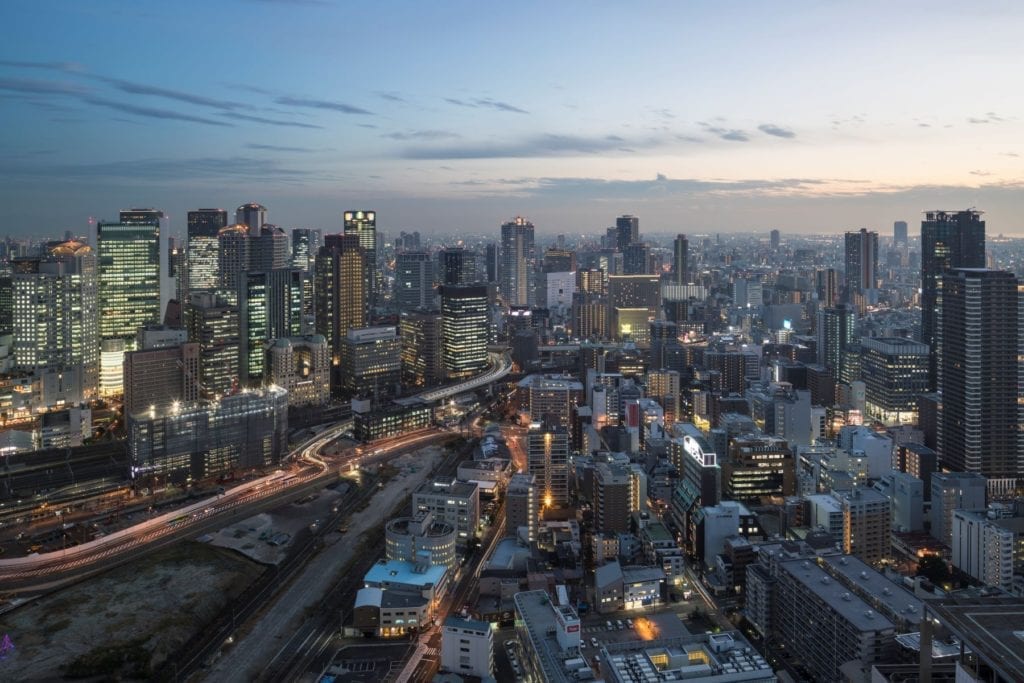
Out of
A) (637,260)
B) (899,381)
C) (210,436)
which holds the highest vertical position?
(637,260)

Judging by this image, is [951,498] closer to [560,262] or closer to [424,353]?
[424,353]

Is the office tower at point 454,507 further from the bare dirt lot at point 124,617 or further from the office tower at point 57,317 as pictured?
the office tower at point 57,317

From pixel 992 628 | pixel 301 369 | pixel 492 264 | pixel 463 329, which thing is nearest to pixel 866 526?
pixel 992 628

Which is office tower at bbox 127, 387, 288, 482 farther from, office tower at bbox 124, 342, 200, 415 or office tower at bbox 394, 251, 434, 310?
office tower at bbox 394, 251, 434, 310

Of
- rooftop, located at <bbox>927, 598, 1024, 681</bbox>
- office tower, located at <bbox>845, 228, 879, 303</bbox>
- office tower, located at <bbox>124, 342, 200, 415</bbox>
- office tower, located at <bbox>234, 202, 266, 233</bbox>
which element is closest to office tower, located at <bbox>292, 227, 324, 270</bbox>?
office tower, located at <bbox>234, 202, 266, 233</bbox>

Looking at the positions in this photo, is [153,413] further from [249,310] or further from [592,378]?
[592,378]

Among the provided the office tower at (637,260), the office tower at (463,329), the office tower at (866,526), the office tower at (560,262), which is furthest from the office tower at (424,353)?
the office tower at (560,262)
